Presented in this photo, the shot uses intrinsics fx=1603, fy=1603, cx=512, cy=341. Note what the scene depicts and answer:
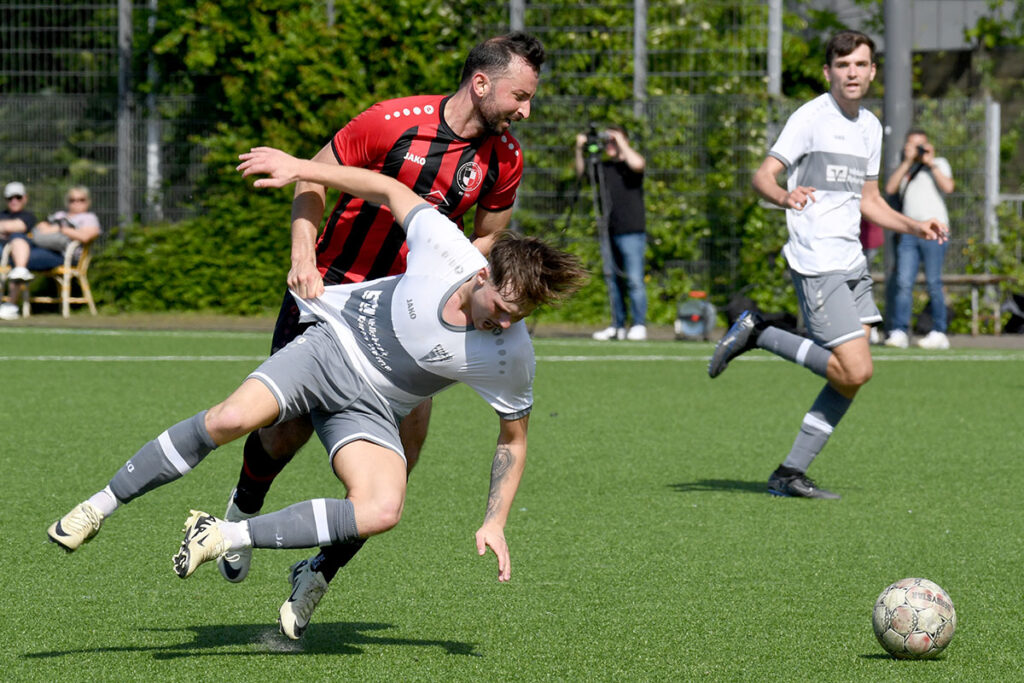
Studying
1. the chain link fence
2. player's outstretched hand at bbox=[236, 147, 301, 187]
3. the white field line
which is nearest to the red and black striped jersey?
player's outstretched hand at bbox=[236, 147, 301, 187]

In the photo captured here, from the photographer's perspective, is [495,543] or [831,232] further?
[831,232]

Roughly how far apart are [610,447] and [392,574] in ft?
11.8

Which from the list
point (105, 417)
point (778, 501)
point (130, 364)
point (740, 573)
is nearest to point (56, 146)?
point (130, 364)

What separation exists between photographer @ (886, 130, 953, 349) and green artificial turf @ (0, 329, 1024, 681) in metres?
4.50

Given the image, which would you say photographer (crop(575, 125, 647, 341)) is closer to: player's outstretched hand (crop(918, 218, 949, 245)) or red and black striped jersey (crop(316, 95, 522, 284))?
player's outstretched hand (crop(918, 218, 949, 245))

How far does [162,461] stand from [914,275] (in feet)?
41.4

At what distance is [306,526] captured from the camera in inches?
174

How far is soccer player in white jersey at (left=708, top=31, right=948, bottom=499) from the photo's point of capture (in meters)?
7.67

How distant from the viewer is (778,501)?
7.58 meters

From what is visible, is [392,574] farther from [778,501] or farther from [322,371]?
[778,501]

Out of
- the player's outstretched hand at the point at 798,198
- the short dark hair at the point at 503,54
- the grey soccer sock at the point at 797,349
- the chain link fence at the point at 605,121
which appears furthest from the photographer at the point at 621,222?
the short dark hair at the point at 503,54

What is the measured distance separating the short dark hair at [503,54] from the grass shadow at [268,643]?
1827 mm

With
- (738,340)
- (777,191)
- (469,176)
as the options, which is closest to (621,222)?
(738,340)

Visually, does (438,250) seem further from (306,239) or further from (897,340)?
(897,340)
